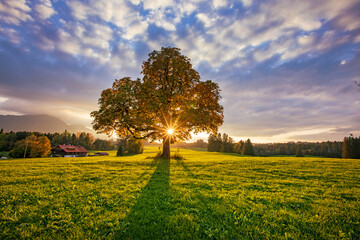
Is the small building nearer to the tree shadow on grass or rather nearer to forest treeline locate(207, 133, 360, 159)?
forest treeline locate(207, 133, 360, 159)

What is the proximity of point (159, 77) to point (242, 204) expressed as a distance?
19.8m

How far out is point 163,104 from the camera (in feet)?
62.1

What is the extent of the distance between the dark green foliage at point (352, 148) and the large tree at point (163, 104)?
280 ft

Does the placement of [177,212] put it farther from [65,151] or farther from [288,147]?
[288,147]

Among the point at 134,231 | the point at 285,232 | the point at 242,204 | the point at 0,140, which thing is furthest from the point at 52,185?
the point at 0,140

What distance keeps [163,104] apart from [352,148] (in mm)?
94962

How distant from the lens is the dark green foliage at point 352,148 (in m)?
64.1

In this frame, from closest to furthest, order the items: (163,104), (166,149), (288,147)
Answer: (163,104)
(166,149)
(288,147)

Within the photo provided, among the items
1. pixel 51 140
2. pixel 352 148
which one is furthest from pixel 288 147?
pixel 51 140

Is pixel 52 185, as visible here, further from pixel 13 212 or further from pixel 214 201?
pixel 214 201

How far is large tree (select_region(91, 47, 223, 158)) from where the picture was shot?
1797cm

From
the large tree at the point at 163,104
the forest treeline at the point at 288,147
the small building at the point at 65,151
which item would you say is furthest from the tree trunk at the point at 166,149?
the small building at the point at 65,151

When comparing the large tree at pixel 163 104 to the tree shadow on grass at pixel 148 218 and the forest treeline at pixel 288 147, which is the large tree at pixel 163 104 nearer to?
the tree shadow on grass at pixel 148 218

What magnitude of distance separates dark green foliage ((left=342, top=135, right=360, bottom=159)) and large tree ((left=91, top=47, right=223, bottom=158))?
8528 centimetres
